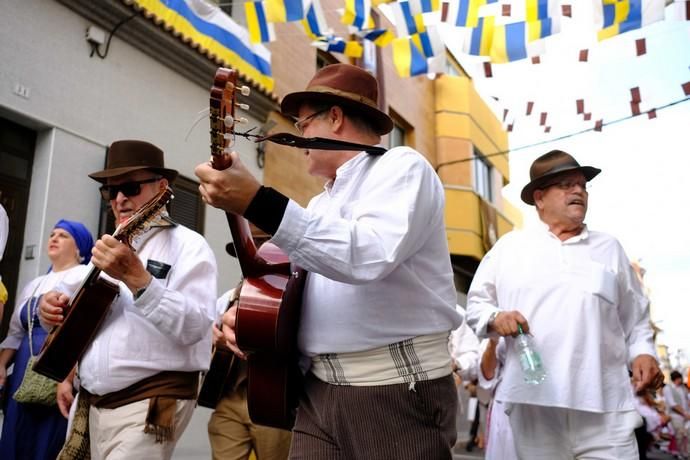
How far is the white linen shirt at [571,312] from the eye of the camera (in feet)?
10.3

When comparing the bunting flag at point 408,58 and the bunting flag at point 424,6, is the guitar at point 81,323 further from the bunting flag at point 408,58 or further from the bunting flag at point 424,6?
the bunting flag at point 408,58

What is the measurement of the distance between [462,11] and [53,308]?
16.9 feet

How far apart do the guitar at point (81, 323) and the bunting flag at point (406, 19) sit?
4942 millimetres

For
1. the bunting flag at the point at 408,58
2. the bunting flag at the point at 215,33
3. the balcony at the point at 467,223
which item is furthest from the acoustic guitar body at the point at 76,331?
the balcony at the point at 467,223

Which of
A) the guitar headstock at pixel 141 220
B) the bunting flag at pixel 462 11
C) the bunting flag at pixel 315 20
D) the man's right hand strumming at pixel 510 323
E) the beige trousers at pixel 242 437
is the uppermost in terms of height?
the bunting flag at pixel 315 20

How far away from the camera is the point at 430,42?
7.50m

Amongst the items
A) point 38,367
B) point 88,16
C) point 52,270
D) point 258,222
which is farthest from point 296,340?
point 88,16

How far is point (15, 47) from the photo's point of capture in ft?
18.4

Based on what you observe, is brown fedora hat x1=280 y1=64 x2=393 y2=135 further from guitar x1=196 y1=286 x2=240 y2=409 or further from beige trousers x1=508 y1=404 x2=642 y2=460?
guitar x1=196 y1=286 x2=240 y2=409

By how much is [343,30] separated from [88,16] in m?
5.90

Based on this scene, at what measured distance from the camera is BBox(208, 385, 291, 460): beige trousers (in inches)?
155

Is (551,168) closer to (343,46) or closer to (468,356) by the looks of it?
(468,356)

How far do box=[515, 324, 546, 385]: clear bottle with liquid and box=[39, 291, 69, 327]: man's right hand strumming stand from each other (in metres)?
2.33

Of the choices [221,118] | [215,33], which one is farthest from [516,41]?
[221,118]
